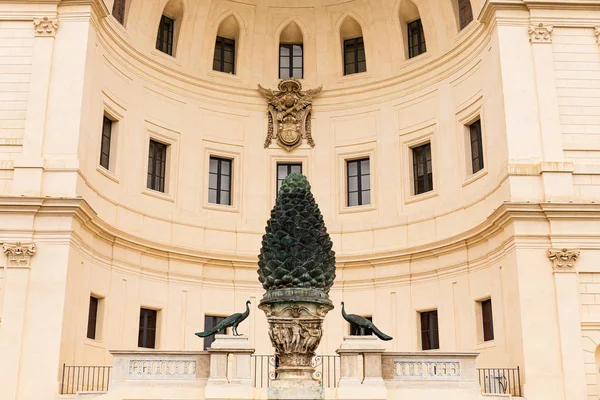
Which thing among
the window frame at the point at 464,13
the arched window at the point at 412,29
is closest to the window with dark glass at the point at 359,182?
the arched window at the point at 412,29

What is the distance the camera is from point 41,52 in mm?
23641

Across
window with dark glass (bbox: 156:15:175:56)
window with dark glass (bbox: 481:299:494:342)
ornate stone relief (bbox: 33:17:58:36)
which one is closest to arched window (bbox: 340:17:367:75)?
window with dark glass (bbox: 156:15:175:56)

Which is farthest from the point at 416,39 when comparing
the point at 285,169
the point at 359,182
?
the point at 285,169

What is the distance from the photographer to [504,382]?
69.3 ft

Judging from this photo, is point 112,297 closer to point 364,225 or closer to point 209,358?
point 209,358

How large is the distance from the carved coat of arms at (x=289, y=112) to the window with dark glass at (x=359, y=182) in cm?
186

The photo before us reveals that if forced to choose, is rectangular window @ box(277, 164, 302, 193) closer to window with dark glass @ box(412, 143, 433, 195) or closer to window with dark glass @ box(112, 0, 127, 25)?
window with dark glass @ box(412, 143, 433, 195)

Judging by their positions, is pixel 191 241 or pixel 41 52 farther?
pixel 191 241

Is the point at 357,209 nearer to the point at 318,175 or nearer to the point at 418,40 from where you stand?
the point at 318,175

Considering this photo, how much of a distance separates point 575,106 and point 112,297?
52.9ft

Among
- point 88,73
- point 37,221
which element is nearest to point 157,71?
point 88,73

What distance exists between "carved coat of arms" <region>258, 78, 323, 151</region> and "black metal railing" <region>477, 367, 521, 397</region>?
11688mm

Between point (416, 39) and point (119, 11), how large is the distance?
36.5 feet

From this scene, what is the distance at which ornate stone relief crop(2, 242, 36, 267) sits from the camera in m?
21.5
